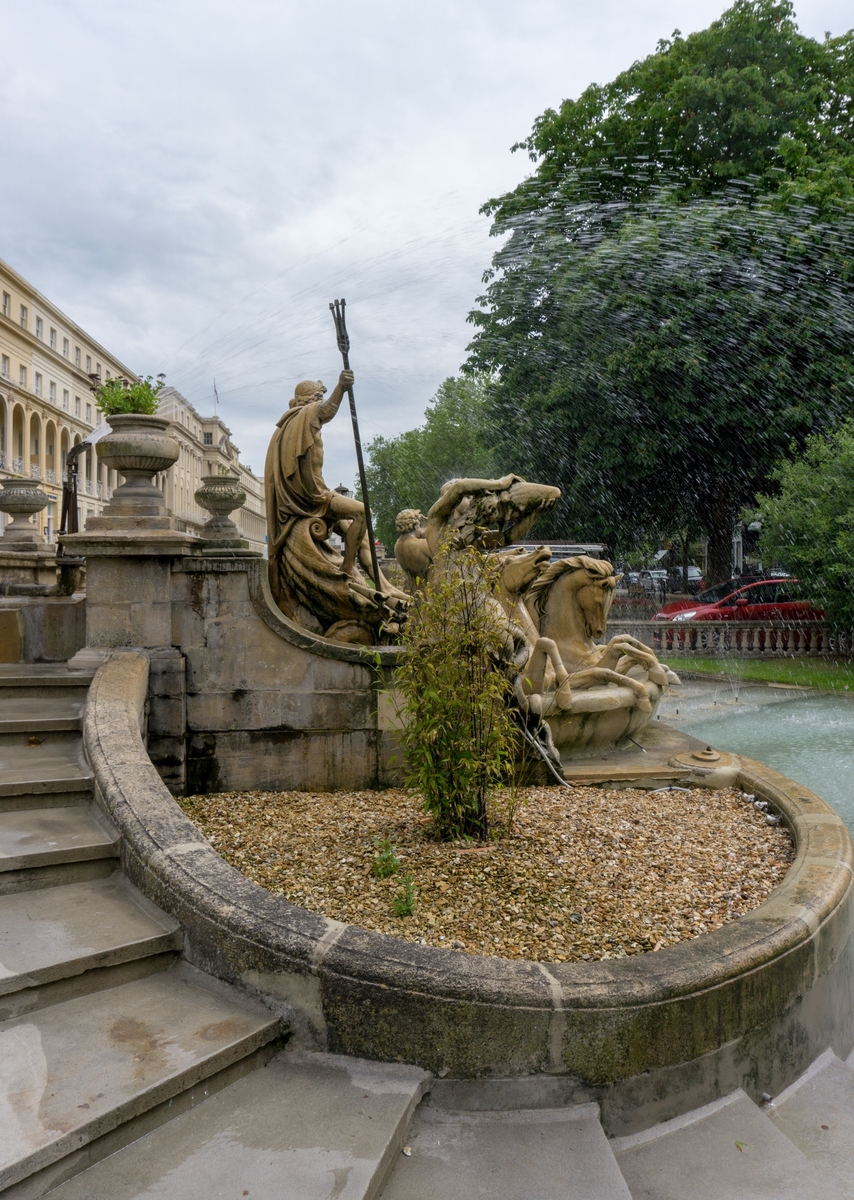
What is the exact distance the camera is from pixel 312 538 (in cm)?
719

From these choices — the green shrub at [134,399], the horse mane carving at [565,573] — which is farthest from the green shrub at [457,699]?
the green shrub at [134,399]

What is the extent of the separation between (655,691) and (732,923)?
434 centimetres

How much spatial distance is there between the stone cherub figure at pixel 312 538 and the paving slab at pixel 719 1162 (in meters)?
4.26

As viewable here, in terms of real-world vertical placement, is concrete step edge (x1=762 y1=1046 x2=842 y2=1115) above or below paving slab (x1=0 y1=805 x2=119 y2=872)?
below

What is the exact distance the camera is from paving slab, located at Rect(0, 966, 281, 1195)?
257 centimetres

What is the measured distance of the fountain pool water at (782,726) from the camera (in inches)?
389

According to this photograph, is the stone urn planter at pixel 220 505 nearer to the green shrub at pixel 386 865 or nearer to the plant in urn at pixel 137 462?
the plant in urn at pixel 137 462

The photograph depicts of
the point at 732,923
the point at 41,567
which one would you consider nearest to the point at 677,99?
the point at 41,567

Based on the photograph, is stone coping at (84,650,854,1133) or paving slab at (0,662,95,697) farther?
paving slab at (0,662,95,697)

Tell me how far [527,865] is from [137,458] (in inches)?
170

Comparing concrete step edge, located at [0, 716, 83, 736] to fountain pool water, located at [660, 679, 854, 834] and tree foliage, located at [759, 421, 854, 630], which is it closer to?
fountain pool water, located at [660, 679, 854, 834]

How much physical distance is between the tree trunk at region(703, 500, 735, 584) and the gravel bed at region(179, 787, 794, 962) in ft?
67.0

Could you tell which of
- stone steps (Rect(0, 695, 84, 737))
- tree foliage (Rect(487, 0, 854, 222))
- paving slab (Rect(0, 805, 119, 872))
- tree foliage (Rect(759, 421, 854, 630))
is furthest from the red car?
paving slab (Rect(0, 805, 119, 872))

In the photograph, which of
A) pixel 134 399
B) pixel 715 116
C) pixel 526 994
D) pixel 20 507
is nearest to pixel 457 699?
pixel 526 994
